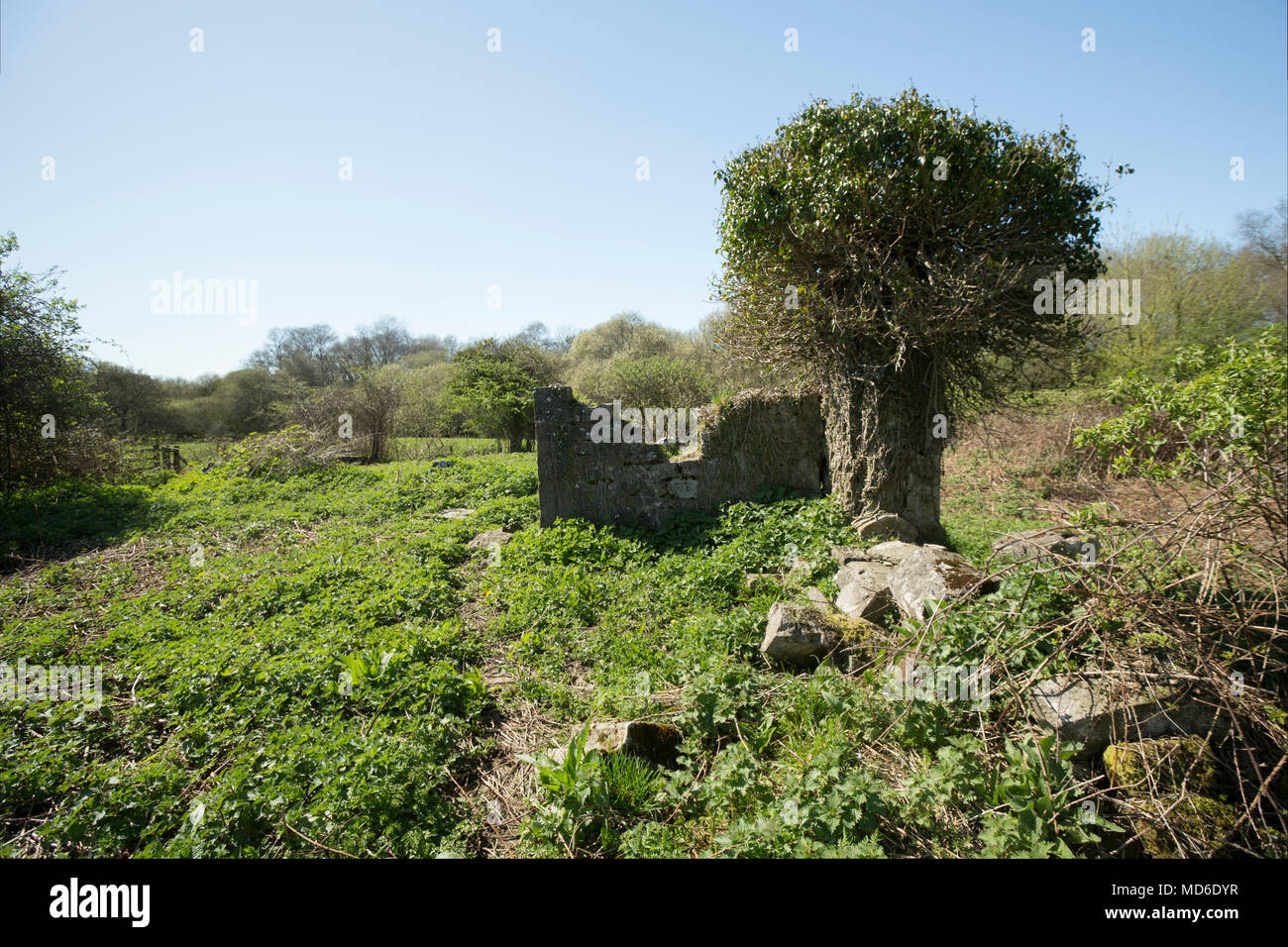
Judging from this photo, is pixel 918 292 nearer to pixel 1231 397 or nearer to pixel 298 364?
pixel 1231 397

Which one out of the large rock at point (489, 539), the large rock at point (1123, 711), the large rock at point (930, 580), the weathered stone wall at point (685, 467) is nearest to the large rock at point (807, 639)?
the large rock at point (930, 580)

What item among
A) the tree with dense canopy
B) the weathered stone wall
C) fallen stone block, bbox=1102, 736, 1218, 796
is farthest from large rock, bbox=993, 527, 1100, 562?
the weathered stone wall

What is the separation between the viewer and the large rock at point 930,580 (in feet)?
13.6

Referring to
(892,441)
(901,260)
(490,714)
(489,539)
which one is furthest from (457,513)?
(901,260)

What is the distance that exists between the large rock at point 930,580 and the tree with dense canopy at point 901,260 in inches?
87.3

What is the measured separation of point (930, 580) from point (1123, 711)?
5.15 ft

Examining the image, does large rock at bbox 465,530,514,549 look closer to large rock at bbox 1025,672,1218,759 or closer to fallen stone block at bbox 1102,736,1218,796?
large rock at bbox 1025,672,1218,759

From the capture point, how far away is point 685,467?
852 cm

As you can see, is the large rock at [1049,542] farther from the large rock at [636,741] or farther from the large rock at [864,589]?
the large rock at [636,741]

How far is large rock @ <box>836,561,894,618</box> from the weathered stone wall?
3.12 meters

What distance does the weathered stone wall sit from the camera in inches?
330
